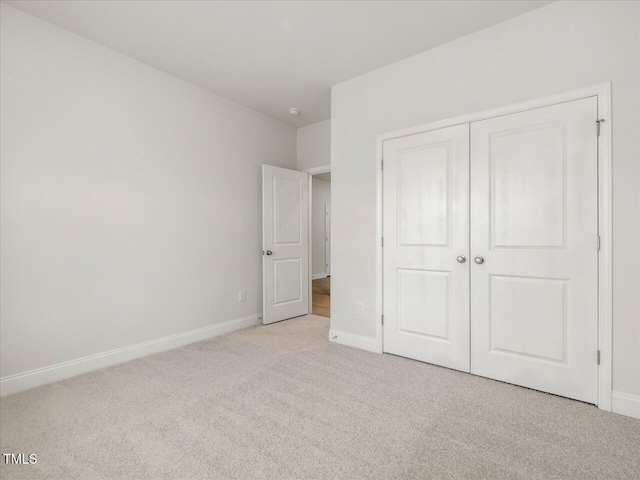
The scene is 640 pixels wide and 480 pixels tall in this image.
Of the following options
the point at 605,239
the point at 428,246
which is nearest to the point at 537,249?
the point at 605,239

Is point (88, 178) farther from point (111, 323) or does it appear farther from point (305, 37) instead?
point (305, 37)

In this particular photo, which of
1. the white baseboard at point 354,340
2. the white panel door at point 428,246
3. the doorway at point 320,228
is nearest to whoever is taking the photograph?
the white panel door at point 428,246

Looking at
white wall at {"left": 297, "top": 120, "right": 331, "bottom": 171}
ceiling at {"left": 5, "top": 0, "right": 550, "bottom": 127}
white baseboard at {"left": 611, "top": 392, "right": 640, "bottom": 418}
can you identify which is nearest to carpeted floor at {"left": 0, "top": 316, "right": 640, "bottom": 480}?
white baseboard at {"left": 611, "top": 392, "right": 640, "bottom": 418}

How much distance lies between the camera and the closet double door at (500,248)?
212cm

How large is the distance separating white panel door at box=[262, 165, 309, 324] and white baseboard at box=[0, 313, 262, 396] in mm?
659

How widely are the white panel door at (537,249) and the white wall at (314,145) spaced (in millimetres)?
2274

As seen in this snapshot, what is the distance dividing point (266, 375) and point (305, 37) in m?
2.74

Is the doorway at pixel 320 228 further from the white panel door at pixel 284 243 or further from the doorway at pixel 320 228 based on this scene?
the white panel door at pixel 284 243

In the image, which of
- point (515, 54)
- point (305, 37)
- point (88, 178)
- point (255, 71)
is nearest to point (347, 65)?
point (305, 37)

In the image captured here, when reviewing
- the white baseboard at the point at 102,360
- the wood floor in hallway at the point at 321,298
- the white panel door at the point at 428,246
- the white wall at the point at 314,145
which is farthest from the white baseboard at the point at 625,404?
the white wall at the point at 314,145

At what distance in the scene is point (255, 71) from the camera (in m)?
3.13

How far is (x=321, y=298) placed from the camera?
5777mm

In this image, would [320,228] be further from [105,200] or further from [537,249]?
[537,249]

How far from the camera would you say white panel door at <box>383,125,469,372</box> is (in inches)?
102
